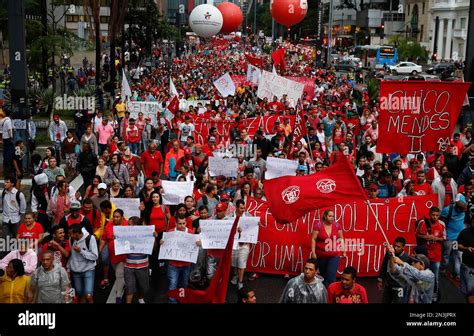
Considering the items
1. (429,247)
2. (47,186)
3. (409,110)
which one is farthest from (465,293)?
(47,186)

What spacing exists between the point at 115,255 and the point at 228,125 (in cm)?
993

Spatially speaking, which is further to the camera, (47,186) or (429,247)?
(47,186)

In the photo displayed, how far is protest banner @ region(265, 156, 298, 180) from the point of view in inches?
490

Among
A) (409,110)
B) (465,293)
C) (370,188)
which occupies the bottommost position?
(465,293)

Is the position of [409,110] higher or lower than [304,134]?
higher

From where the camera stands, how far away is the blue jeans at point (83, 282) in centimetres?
798

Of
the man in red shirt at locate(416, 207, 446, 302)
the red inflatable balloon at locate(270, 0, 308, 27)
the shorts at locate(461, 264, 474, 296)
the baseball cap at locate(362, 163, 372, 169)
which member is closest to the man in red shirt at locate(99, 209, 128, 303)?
the man in red shirt at locate(416, 207, 446, 302)

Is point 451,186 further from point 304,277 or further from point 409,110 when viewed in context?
point 304,277

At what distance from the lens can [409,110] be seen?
10.9 metres

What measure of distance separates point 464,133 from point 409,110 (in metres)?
4.90

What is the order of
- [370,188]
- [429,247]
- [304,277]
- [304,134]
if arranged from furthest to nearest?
[304,134] < [370,188] < [429,247] < [304,277]

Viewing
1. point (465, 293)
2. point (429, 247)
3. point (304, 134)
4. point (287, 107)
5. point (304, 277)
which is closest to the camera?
point (304, 277)

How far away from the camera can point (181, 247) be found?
848 centimetres

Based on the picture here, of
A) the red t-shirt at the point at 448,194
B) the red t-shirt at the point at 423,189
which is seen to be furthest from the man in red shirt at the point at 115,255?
the red t-shirt at the point at 448,194
